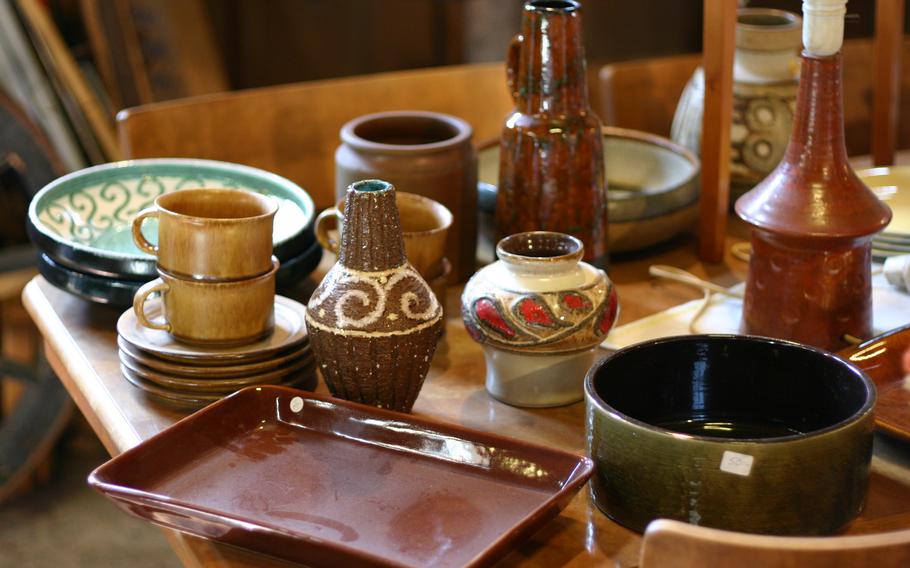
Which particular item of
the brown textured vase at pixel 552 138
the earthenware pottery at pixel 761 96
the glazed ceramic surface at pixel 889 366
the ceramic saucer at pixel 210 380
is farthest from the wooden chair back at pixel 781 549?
the earthenware pottery at pixel 761 96

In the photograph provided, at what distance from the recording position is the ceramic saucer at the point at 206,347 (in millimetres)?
918

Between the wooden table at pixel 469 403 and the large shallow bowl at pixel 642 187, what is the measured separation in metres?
0.04

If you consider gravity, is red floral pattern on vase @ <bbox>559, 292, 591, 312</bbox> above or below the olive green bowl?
above

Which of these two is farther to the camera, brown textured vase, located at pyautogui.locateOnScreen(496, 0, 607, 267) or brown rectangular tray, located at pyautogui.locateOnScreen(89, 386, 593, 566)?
brown textured vase, located at pyautogui.locateOnScreen(496, 0, 607, 267)

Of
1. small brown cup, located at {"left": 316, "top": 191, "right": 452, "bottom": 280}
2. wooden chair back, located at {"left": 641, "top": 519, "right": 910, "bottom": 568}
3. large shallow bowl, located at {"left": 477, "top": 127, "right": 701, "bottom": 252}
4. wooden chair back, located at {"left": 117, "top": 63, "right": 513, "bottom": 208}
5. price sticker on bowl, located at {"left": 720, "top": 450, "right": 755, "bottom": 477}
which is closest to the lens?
wooden chair back, located at {"left": 641, "top": 519, "right": 910, "bottom": 568}

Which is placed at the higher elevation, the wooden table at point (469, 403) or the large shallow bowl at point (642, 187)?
the large shallow bowl at point (642, 187)

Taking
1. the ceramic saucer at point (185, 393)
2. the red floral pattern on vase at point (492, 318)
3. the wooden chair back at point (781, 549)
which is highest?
the wooden chair back at point (781, 549)

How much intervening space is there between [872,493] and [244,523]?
0.44 meters

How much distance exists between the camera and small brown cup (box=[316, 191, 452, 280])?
3.29ft

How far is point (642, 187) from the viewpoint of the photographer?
1.34m

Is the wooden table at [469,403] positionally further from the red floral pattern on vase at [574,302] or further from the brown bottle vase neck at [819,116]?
the brown bottle vase neck at [819,116]

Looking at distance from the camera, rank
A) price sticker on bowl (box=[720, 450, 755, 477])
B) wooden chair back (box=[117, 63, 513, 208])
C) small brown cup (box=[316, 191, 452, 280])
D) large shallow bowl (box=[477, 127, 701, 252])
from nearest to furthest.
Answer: price sticker on bowl (box=[720, 450, 755, 477]) < small brown cup (box=[316, 191, 452, 280]) < large shallow bowl (box=[477, 127, 701, 252]) < wooden chair back (box=[117, 63, 513, 208])

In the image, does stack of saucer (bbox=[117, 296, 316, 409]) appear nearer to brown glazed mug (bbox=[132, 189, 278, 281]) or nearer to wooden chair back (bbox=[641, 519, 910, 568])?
brown glazed mug (bbox=[132, 189, 278, 281])

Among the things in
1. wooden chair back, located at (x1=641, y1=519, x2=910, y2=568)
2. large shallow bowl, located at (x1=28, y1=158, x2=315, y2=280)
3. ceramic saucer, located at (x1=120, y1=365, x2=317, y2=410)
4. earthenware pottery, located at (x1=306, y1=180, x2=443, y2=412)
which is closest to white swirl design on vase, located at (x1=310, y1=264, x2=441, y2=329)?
earthenware pottery, located at (x1=306, y1=180, x2=443, y2=412)
